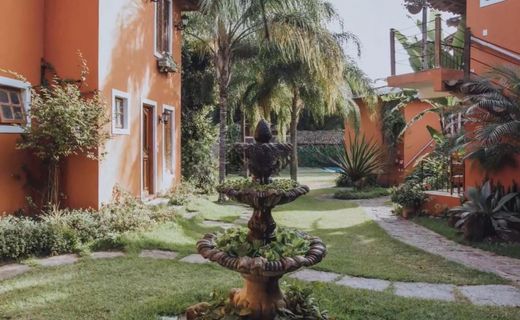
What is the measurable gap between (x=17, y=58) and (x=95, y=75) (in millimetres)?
1212

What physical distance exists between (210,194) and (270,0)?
618 cm

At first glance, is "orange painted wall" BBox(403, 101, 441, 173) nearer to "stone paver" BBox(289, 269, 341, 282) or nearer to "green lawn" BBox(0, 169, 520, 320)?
"green lawn" BBox(0, 169, 520, 320)

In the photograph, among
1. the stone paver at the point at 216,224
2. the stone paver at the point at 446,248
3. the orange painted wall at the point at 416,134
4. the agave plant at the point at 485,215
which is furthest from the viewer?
the orange painted wall at the point at 416,134

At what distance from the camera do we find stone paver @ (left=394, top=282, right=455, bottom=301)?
16.6 ft

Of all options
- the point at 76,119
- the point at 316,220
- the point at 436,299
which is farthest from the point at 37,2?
the point at 436,299

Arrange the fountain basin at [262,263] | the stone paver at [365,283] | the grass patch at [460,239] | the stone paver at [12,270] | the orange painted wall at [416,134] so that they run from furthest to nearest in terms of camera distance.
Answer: the orange painted wall at [416,134], the grass patch at [460,239], the stone paver at [12,270], the stone paver at [365,283], the fountain basin at [262,263]

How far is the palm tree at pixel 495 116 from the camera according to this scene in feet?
24.5

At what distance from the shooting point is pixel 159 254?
689 centimetres

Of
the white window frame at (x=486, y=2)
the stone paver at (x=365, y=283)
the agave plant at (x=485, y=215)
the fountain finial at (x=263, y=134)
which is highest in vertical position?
the white window frame at (x=486, y=2)

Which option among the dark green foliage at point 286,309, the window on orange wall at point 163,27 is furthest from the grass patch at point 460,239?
the window on orange wall at point 163,27

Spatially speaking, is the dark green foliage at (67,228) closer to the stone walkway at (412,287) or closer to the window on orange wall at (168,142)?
the stone walkway at (412,287)

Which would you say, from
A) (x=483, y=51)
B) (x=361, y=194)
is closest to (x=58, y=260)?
(x=483, y=51)

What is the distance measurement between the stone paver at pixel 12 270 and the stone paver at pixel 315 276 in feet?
11.0

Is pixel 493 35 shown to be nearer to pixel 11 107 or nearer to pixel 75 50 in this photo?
pixel 75 50
